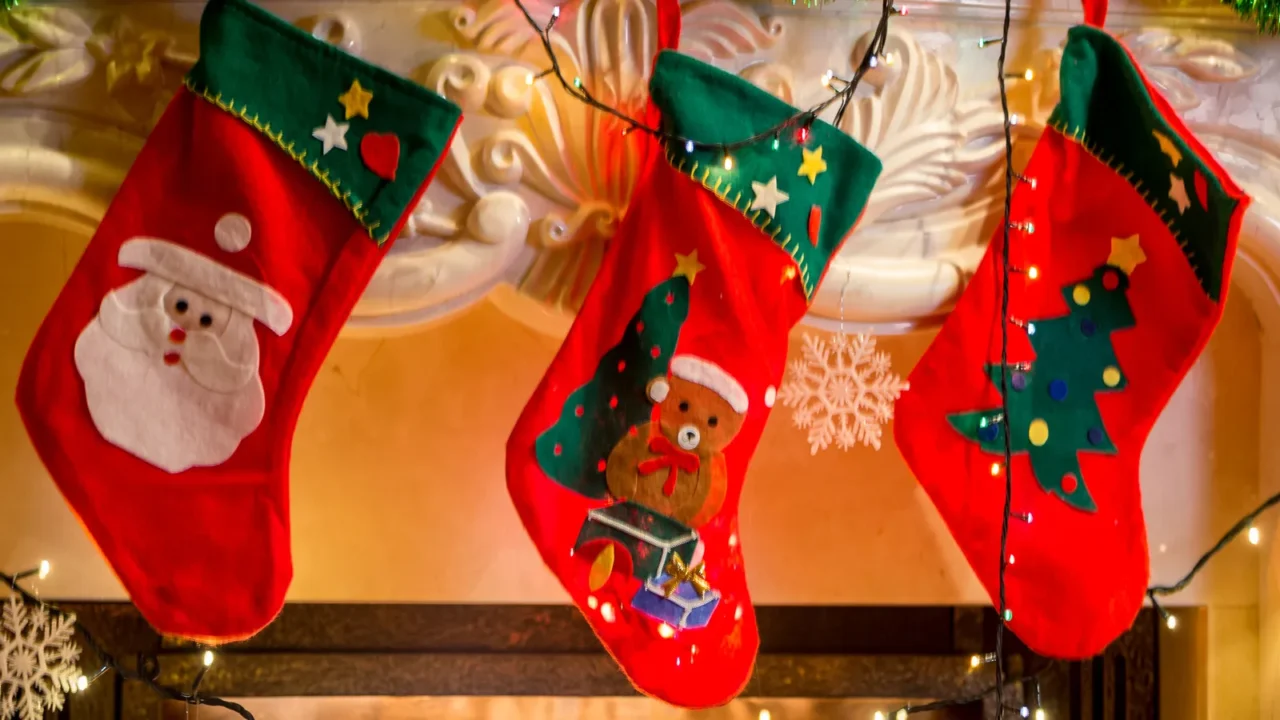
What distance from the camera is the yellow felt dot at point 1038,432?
111 cm

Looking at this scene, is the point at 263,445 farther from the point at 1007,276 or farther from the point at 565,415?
the point at 1007,276

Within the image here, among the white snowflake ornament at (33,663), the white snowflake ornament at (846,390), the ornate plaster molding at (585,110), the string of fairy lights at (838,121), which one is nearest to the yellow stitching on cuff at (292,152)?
the ornate plaster molding at (585,110)

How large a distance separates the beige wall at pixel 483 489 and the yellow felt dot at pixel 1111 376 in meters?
0.32

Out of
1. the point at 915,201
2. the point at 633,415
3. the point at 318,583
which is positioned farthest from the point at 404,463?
the point at 915,201

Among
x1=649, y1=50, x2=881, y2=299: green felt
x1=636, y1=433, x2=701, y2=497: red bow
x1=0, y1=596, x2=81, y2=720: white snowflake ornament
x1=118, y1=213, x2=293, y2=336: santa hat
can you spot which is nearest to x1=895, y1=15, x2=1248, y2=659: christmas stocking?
x1=649, y1=50, x2=881, y2=299: green felt

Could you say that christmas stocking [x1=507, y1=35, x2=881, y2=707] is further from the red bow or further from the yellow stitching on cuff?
the yellow stitching on cuff

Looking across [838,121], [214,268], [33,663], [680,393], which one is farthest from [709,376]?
[33,663]

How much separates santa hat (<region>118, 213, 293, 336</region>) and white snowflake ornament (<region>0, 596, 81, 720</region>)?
538mm

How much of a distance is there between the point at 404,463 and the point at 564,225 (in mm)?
486

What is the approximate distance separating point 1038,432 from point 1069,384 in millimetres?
74

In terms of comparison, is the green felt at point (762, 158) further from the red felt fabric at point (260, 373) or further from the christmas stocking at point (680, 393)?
the red felt fabric at point (260, 373)

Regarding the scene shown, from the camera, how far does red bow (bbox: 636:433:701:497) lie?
3.37 feet

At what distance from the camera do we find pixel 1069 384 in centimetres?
112

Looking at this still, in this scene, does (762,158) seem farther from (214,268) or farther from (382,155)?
(214,268)
